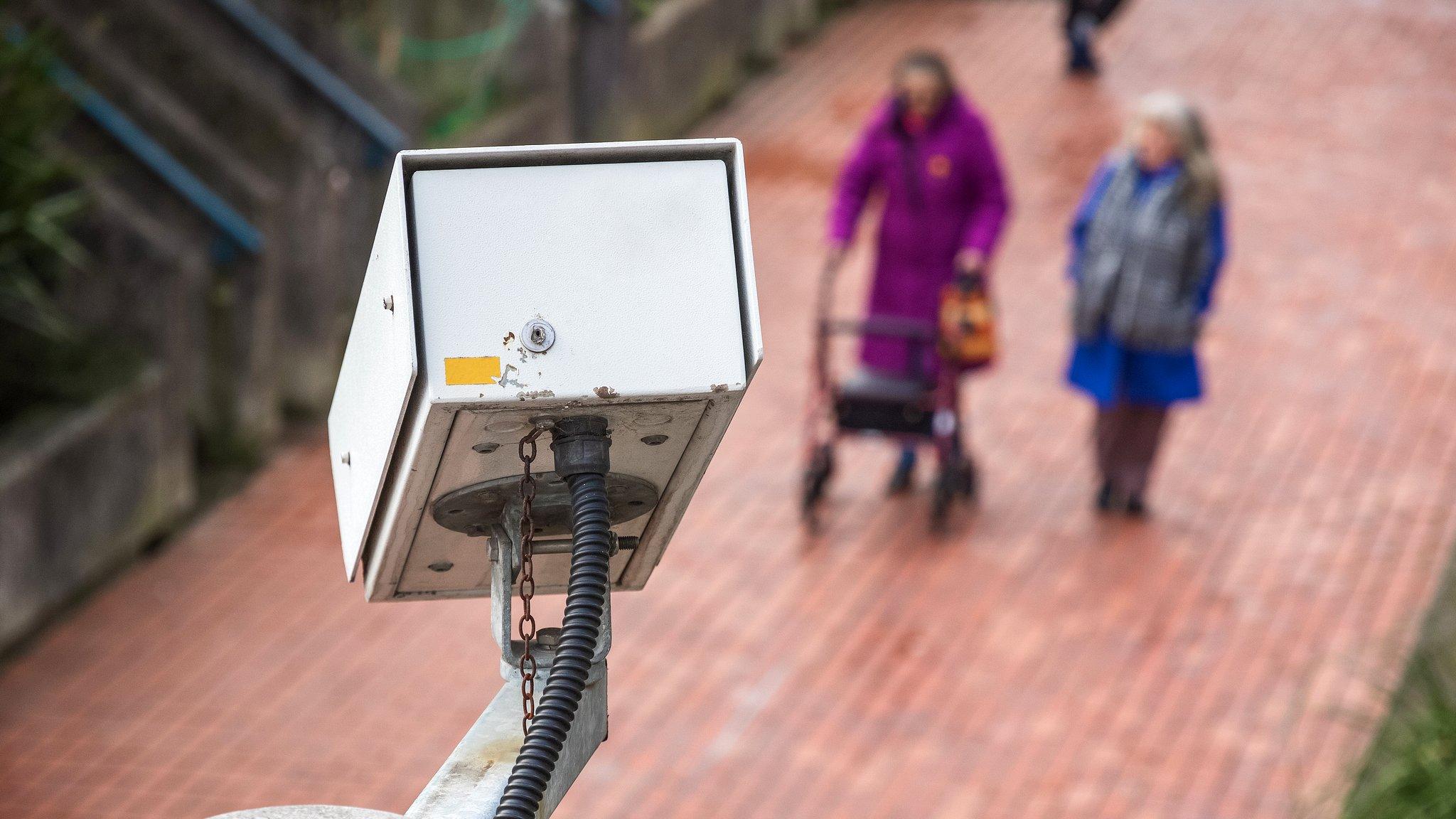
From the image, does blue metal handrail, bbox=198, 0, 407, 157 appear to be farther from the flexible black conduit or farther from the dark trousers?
the flexible black conduit

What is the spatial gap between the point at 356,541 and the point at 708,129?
9.24 metres

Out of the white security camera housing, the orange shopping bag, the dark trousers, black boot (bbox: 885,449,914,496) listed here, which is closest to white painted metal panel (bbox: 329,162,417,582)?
the white security camera housing

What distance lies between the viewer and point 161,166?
7082 mm

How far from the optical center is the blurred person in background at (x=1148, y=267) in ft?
20.6

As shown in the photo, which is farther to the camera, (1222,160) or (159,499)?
(1222,160)

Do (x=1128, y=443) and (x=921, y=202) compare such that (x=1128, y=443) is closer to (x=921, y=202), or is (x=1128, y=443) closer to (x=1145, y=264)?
(x=1145, y=264)

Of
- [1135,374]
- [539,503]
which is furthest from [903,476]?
[539,503]

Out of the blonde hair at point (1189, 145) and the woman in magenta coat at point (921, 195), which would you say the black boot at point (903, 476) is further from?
the blonde hair at point (1189, 145)

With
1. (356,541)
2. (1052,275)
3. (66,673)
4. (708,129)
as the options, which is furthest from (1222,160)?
(356,541)

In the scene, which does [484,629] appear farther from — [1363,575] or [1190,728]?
[1363,575]

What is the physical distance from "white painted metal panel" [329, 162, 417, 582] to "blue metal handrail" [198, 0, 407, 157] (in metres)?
5.91

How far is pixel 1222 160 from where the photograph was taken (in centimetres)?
1087

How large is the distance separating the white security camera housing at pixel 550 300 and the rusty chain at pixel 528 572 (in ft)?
0.06

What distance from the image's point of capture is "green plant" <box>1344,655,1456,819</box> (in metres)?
4.41
